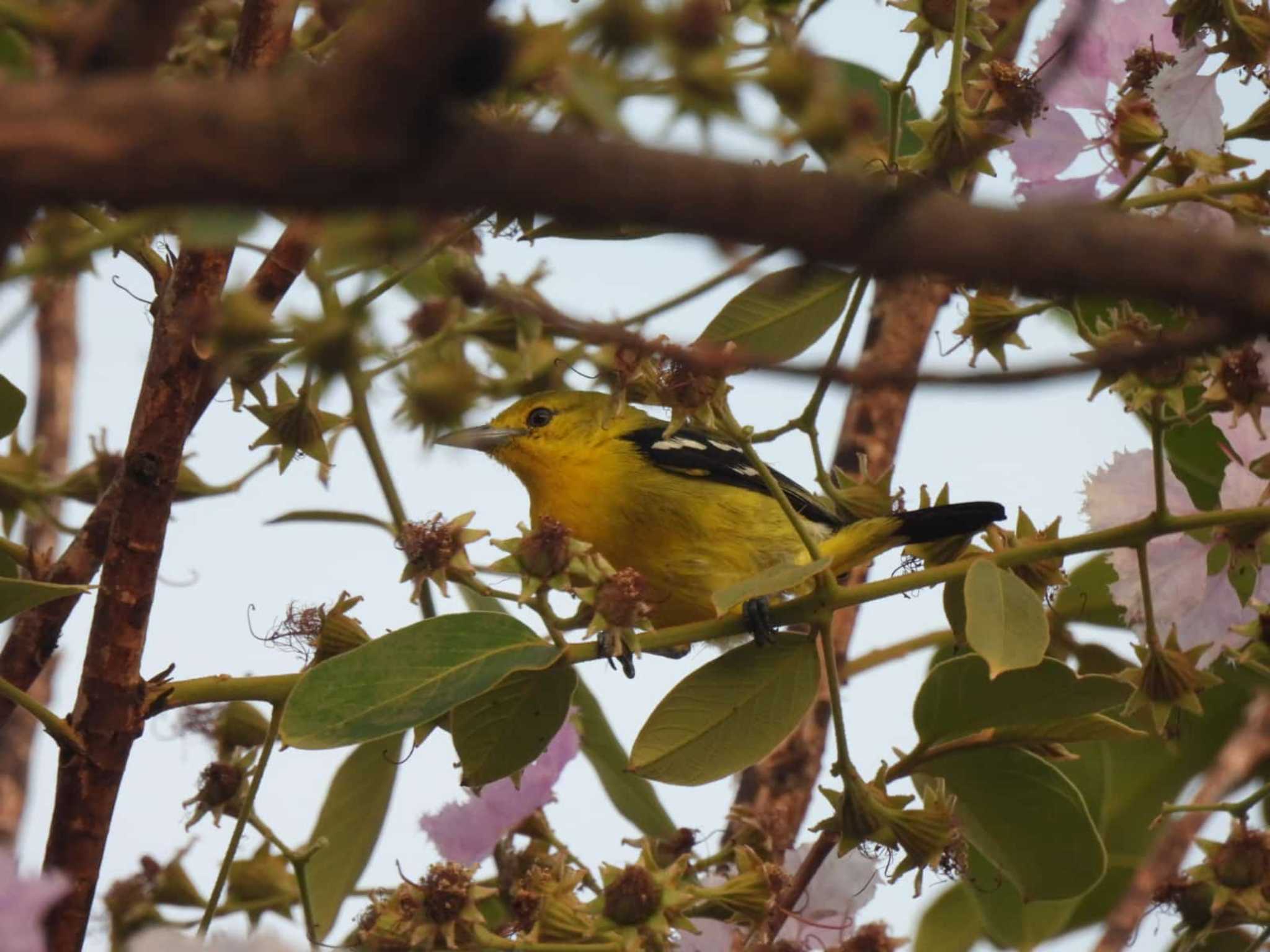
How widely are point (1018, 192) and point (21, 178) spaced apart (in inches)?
107

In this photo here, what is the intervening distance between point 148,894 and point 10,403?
101cm

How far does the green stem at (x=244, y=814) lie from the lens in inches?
97.2

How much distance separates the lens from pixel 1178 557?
2854mm

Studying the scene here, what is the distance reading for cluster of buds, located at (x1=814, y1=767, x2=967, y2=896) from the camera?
2453mm

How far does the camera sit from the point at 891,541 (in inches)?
147

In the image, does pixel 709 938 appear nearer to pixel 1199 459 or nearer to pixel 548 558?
pixel 548 558

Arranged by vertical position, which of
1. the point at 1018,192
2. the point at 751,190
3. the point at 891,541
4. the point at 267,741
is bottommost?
the point at 751,190

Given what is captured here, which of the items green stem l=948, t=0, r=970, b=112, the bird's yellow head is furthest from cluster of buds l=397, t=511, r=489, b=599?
the bird's yellow head

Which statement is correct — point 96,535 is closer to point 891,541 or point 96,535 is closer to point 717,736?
point 717,736

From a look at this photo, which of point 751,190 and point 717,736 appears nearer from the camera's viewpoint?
point 751,190

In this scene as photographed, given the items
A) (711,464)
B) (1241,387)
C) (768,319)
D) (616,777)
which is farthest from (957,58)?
(711,464)

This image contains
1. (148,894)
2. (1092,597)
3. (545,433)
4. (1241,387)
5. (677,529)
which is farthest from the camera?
(545,433)

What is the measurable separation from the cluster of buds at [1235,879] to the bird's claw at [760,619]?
0.78 metres

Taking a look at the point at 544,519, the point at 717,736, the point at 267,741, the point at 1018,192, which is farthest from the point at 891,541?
the point at 267,741
